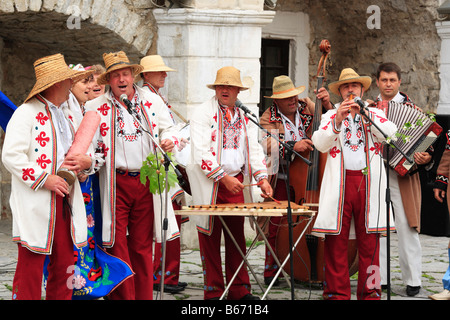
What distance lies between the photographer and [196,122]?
6.30m

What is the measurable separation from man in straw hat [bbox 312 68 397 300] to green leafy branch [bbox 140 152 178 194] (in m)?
1.38

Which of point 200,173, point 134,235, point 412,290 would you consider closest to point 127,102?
point 134,235

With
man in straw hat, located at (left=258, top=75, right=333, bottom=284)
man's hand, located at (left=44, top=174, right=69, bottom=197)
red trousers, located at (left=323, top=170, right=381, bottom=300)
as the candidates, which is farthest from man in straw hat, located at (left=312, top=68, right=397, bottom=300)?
man's hand, located at (left=44, top=174, right=69, bottom=197)

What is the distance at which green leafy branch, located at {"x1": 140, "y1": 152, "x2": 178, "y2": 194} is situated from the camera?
209 inches

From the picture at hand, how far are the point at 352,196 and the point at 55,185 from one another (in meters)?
2.39

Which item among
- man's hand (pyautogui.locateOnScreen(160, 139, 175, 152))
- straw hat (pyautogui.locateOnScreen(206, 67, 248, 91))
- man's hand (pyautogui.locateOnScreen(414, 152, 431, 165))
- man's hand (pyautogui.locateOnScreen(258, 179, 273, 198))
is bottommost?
man's hand (pyautogui.locateOnScreen(258, 179, 273, 198))

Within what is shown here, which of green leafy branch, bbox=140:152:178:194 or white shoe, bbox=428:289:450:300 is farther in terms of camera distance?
white shoe, bbox=428:289:450:300

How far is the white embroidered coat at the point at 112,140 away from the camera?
18.3 feet

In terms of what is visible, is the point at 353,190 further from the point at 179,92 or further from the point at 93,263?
the point at 179,92

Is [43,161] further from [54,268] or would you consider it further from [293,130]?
[293,130]

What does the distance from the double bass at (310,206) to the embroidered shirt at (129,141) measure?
164 cm

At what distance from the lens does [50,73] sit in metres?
5.10

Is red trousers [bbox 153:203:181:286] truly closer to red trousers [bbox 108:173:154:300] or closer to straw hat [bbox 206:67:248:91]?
red trousers [bbox 108:173:154:300]
